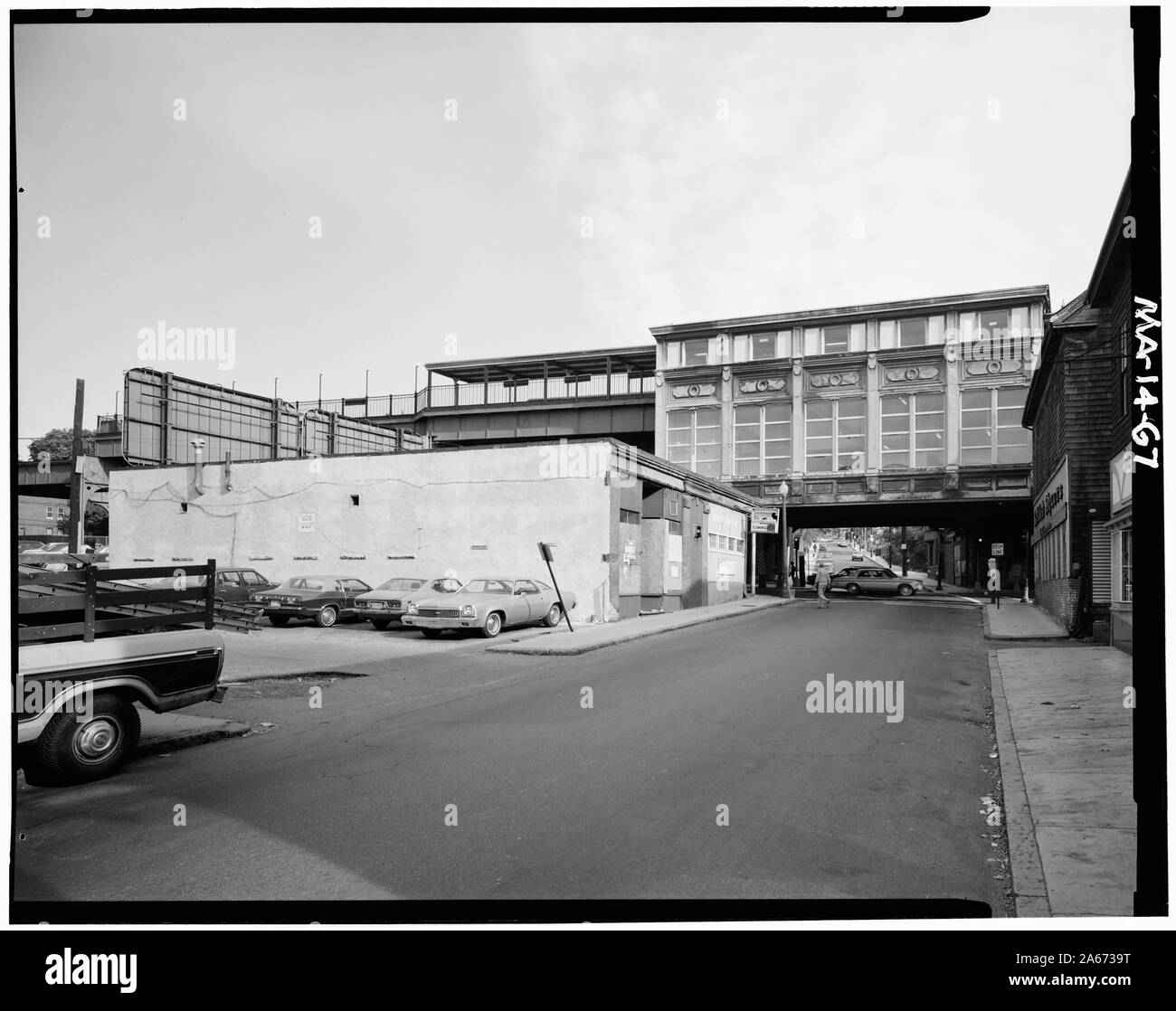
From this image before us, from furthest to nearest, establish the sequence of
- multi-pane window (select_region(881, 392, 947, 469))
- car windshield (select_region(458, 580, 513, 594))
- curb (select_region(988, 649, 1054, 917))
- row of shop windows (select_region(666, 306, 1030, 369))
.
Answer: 1. multi-pane window (select_region(881, 392, 947, 469))
2. row of shop windows (select_region(666, 306, 1030, 369))
3. car windshield (select_region(458, 580, 513, 594))
4. curb (select_region(988, 649, 1054, 917))

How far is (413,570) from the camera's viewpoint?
2430cm

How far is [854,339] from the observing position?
45.7 metres

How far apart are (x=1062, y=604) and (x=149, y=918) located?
891 inches

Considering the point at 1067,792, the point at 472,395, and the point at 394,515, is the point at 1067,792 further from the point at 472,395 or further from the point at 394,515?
the point at 472,395

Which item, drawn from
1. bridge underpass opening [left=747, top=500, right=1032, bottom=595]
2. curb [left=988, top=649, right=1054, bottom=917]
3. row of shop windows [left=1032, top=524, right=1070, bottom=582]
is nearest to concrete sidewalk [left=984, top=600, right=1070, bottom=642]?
row of shop windows [left=1032, top=524, right=1070, bottom=582]

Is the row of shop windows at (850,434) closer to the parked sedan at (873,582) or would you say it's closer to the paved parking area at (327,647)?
the parked sedan at (873,582)

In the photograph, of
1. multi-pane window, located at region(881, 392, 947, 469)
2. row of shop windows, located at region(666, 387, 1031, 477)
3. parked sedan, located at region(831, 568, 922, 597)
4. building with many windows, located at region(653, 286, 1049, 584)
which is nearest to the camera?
row of shop windows, located at region(666, 387, 1031, 477)

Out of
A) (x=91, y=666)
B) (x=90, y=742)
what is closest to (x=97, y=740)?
(x=90, y=742)

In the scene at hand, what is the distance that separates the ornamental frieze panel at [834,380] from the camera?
45.5m

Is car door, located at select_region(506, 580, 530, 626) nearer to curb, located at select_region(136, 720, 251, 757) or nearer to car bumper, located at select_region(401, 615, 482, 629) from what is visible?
car bumper, located at select_region(401, 615, 482, 629)

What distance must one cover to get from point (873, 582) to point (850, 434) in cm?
817

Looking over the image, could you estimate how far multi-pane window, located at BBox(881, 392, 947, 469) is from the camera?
4391 cm

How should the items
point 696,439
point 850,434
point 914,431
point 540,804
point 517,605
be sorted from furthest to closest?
point 696,439 < point 850,434 < point 914,431 < point 517,605 < point 540,804

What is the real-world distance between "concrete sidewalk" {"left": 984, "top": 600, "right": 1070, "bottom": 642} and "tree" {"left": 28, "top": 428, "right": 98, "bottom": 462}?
82.7ft
